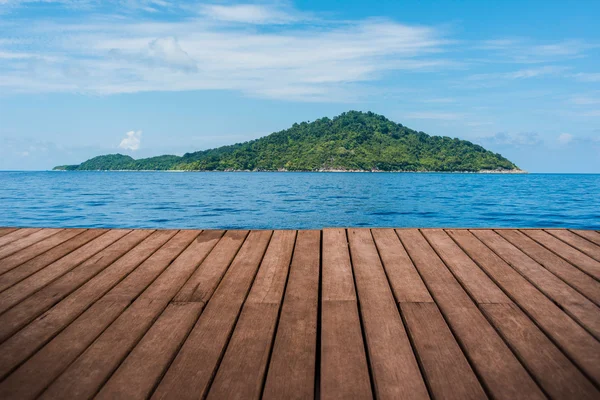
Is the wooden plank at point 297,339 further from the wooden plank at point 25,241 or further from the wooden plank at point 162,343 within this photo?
the wooden plank at point 25,241

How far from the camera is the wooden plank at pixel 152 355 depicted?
180 centimetres

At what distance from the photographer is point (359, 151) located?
108250 millimetres

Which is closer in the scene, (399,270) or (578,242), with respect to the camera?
(399,270)

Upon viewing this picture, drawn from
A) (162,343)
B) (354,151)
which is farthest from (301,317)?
(354,151)

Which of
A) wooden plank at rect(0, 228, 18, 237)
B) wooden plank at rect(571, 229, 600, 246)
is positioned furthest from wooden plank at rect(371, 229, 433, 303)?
wooden plank at rect(0, 228, 18, 237)

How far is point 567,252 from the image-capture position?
3688mm

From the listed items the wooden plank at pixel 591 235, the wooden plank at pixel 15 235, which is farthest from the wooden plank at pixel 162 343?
the wooden plank at pixel 591 235

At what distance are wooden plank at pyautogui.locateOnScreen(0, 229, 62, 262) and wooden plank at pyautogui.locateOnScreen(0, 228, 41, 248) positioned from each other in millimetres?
60

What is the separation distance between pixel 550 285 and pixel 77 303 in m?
2.94

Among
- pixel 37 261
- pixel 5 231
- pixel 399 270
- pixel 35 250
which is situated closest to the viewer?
pixel 399 270

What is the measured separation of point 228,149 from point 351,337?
5651 inches

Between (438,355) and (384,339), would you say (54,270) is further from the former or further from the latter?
(438,355)

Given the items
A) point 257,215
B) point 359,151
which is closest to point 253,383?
point 257,215

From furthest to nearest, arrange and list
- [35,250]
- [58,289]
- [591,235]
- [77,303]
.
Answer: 1. [591,235]
2. [35,250]
3. [58,289]
4. [77,303]
